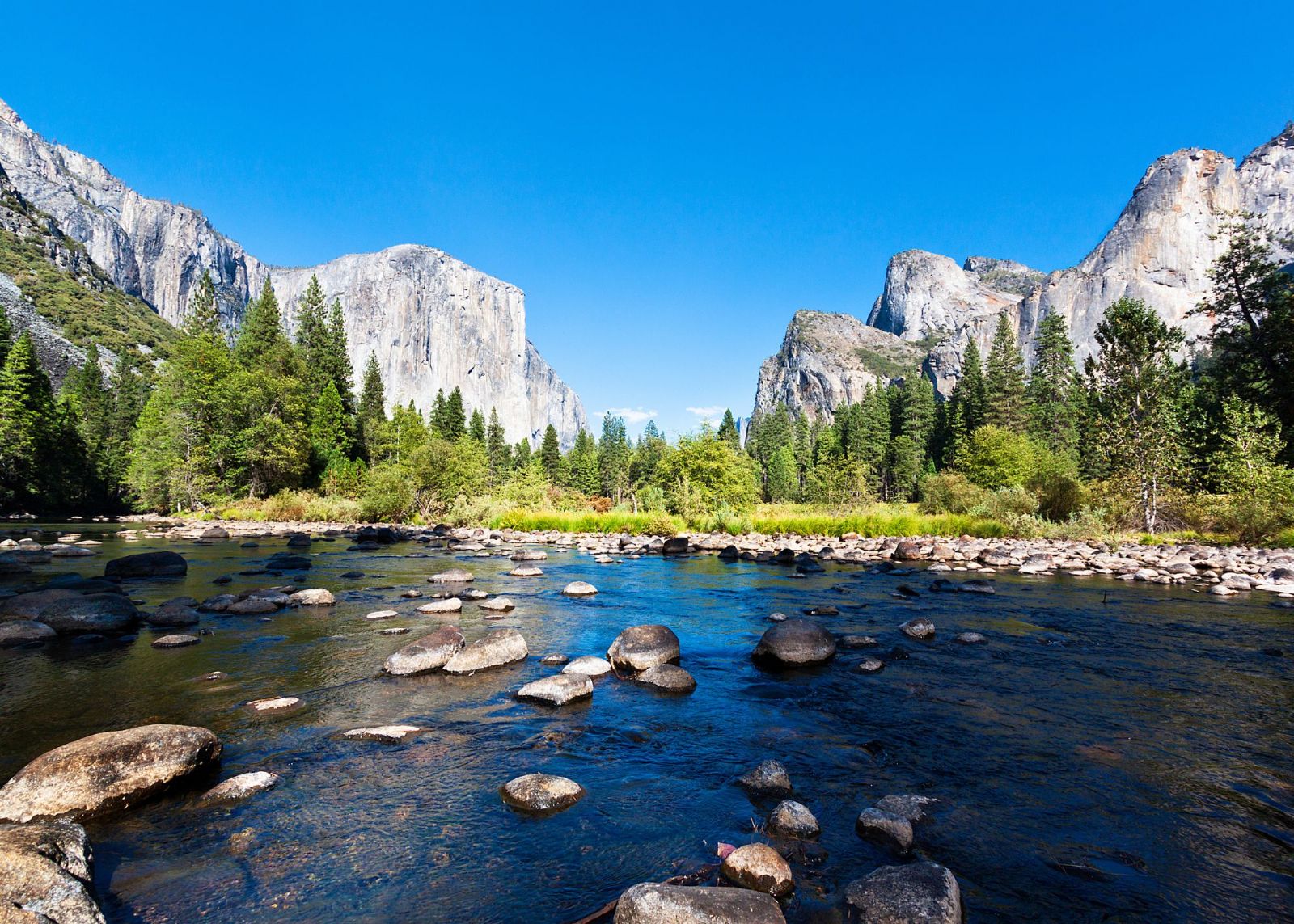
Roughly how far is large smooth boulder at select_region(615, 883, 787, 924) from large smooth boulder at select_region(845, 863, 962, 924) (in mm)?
526

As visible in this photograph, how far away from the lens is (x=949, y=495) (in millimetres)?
35781

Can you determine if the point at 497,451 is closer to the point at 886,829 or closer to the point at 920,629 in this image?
the point at 920,629

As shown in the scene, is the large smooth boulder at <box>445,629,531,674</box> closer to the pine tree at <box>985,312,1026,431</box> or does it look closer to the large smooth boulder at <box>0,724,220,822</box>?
the large smooth boulder at <box>0,724,220,822</box>

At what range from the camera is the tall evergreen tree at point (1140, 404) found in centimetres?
2727

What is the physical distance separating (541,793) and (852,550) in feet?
75.6

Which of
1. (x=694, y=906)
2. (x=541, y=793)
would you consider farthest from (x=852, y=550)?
(x=694, y=906)

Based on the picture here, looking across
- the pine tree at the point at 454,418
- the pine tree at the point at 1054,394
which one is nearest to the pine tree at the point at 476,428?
the pine tree at the point at 454,418

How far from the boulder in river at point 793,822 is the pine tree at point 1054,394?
2727 inches

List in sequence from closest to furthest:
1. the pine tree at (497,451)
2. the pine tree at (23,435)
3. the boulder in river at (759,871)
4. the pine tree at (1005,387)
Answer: the boulder in river at (759,871), the pine tree at (23,435), the pine tree at (1005,387), the pine tree at (497,451)

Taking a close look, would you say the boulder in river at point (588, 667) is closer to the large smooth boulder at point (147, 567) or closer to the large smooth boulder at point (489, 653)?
the large smooth boulder at point (489, 653)

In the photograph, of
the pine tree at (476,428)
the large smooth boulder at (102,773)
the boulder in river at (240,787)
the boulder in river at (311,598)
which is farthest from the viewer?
the pine tree at (476,428)

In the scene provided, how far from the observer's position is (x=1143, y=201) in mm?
157875

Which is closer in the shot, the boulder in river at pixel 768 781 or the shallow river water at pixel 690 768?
the shallow river water at pixel 690 768

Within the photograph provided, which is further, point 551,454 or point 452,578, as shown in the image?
point 551,454
